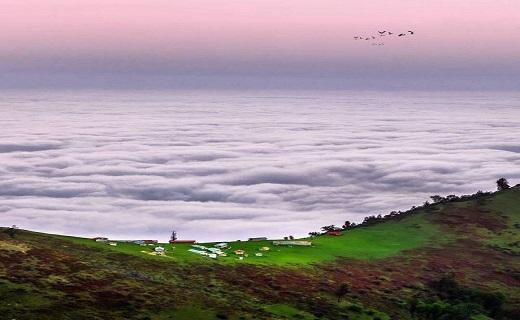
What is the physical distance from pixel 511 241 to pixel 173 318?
Answer: 289 feet

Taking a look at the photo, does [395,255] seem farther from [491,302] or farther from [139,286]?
[139,286]

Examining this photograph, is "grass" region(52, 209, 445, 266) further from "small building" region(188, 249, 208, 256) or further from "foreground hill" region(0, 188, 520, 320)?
"small building" region(188, 249, 208, 256)

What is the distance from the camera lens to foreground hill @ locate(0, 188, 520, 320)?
78.2 m

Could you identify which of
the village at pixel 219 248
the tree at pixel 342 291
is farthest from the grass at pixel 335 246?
the tree at pixel 342 291

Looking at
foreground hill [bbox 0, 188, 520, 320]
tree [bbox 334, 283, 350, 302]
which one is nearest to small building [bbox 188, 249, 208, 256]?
foreground hill [bbox 0, 188, 520, 320]

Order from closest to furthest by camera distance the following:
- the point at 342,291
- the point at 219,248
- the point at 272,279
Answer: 1. the point at 342,291
2. the point at 272,279
3. the point at 219,248

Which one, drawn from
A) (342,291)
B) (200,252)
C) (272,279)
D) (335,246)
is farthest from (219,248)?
(342,291)

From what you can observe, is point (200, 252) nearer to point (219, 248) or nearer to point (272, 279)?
point (219, 248)

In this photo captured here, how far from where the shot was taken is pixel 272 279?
97125 mm

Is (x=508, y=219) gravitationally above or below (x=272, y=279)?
above

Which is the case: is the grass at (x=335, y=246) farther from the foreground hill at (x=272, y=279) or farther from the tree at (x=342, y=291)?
the tree at (x=342, y=291)

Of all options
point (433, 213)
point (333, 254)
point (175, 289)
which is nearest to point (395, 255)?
point (333, 254)

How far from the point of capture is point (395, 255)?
124m

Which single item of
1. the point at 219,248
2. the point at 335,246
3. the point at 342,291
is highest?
the point at 335,246
